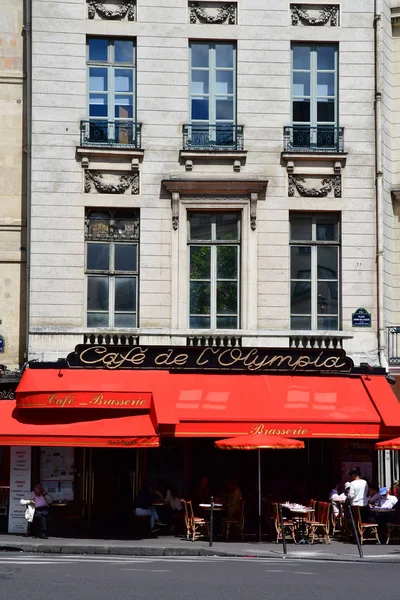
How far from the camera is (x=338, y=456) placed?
28.2 m

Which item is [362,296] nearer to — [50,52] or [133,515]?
[133,515]

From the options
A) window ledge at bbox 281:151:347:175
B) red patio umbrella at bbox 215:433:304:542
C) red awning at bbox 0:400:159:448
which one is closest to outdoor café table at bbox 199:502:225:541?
red patio umbrella at bbox 215:433:304:542

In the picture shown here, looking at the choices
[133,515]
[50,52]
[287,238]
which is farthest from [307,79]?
[133,515]

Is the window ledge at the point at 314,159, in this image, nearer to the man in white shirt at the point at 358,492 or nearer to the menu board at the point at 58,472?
the man in white shirt at the point at 358,492

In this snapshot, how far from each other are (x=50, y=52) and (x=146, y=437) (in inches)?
329

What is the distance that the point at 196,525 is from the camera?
27.1 m

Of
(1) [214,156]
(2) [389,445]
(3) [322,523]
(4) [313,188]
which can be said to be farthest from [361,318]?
(1) [214,156]

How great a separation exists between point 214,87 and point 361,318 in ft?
19.0

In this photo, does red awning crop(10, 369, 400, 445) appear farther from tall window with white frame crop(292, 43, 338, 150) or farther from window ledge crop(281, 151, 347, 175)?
tall window with white frame crop(292, 43, 338, 150)

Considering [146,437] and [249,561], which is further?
[146,437]

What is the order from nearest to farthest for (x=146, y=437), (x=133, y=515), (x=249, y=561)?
(x=249, y=561), (x=146, y=437), (x=133, y=515)

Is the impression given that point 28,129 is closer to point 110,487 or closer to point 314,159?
point 314,159

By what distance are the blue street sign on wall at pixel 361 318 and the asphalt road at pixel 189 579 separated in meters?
7.51

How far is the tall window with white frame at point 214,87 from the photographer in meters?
28.1
